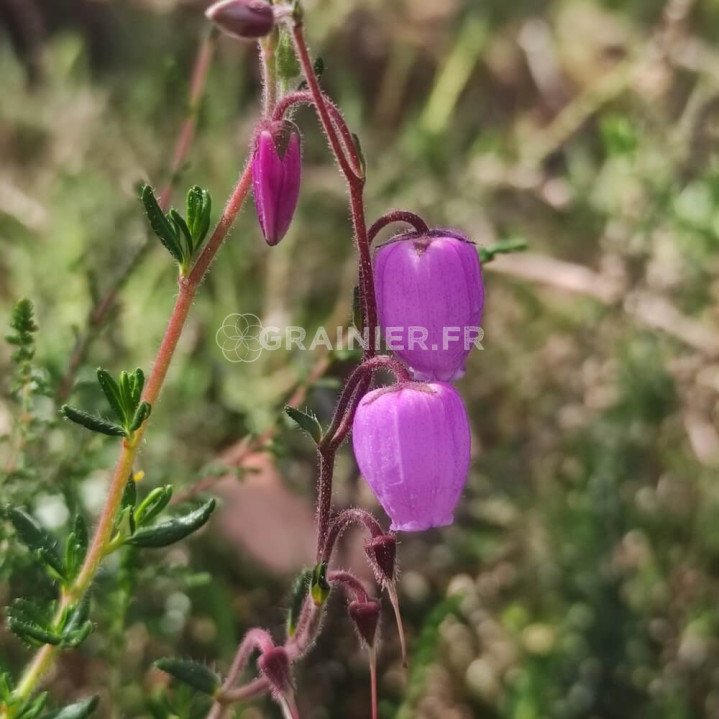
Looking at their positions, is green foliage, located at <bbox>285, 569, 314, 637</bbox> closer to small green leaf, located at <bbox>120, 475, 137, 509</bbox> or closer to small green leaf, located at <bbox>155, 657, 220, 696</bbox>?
small green leaf, located at <bbox>155, 657, 220, 696</bbox>

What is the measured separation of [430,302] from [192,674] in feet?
2.37

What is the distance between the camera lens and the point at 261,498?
3.55 meters

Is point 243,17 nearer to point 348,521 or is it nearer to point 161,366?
point 161,366

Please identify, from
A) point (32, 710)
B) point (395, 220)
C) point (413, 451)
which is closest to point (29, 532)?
point (32, 710)

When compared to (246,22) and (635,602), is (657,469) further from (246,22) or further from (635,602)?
(246,22)

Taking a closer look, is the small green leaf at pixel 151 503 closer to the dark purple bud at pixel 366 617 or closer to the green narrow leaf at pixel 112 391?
the green narrow leaf at pixel 112 391

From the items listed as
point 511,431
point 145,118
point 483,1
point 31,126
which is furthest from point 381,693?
point 483,1

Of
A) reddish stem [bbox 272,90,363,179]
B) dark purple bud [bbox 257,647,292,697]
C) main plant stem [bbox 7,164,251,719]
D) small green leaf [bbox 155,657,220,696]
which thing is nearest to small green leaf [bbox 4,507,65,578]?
main plant stem [bbox 7,164,251,719]

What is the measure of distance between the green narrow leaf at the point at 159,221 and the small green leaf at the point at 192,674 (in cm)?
67

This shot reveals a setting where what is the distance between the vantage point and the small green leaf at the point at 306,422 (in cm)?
150

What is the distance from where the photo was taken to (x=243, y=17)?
4.51 feet

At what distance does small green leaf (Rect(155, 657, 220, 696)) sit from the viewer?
166 cm

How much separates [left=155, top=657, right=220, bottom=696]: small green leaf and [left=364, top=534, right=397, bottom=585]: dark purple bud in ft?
1.24

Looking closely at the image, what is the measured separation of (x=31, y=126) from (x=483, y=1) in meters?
3.00
